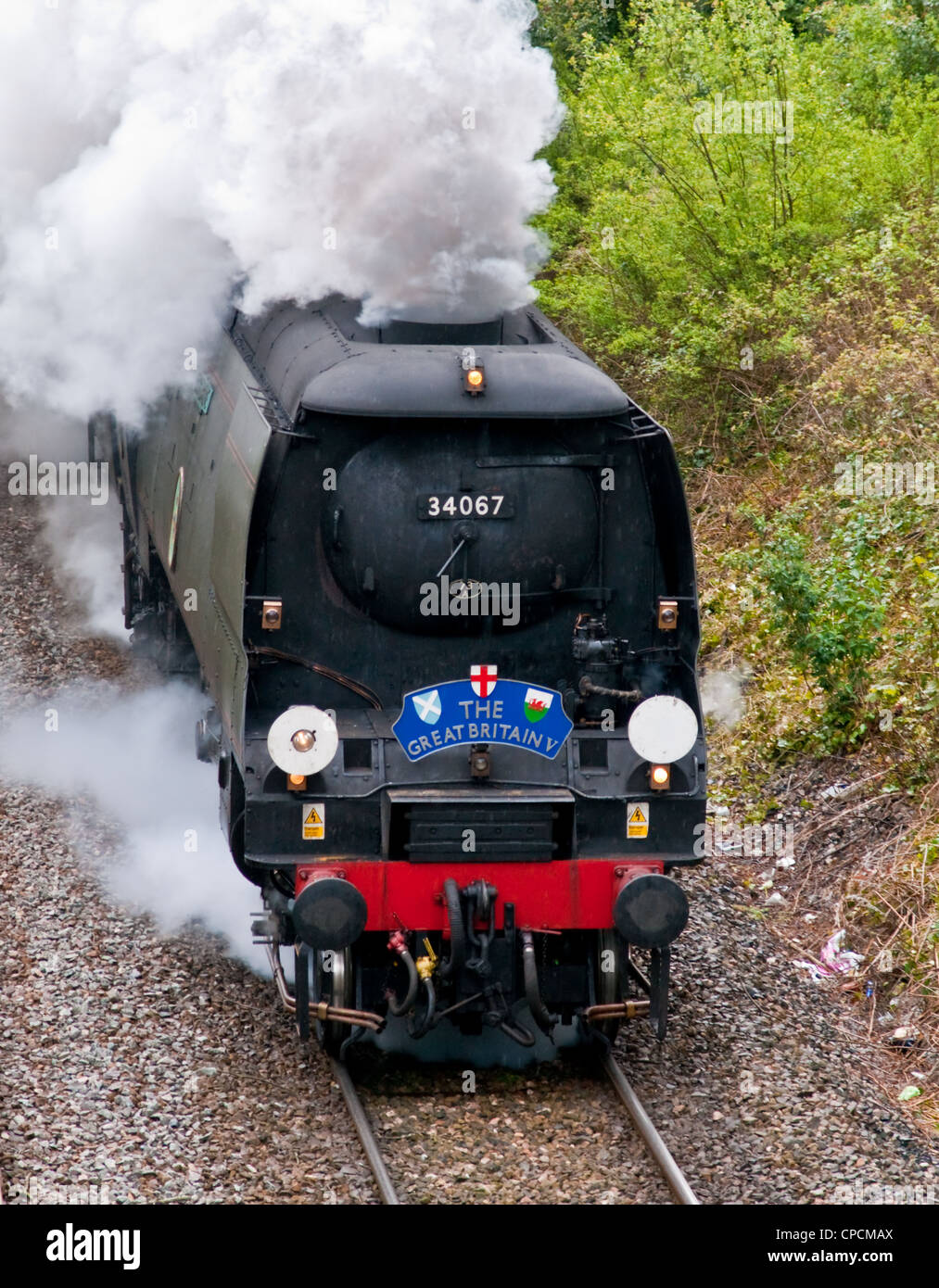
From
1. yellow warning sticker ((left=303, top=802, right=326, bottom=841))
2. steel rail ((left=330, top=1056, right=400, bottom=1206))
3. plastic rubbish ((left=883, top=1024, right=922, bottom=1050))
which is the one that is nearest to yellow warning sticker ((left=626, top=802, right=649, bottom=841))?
yellow warning sticker ((left=303, top=802, right=326, bottom=841))

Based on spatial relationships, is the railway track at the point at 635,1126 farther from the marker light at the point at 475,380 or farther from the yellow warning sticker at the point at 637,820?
the marker light at the point at 475,380

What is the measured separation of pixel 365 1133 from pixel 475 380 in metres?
3.15

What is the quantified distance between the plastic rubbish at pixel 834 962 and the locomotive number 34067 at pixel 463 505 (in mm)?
3200

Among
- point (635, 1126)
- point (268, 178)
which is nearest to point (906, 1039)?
point (635, 1126)

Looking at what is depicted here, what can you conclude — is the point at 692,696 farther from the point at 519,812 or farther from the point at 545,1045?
the point at 545,1045

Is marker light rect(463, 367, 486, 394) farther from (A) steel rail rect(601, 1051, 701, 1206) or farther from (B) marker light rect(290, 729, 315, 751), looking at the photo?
(A) steel rail rect(601, 1051, 701, 1206)

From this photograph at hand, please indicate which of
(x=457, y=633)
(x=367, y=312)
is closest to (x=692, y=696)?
(x=457, y=633)

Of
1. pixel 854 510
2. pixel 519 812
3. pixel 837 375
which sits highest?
pixel 837 375

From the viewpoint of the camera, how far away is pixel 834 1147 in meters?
6.38

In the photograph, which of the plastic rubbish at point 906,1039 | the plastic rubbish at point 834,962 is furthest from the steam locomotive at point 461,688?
the plastic rubbish at point 834,962

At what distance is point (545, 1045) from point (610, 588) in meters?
2.18

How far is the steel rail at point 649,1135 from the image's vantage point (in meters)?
5.97

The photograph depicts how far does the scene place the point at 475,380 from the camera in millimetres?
6562

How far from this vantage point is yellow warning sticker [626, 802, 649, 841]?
264 inches
